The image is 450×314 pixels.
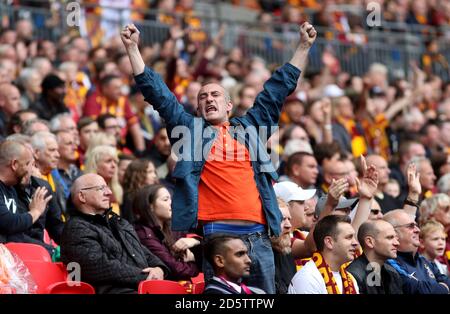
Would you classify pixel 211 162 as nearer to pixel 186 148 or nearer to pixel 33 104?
pixel 186 148

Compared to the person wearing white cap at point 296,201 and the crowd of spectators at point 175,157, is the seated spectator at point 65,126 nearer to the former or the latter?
the crowd of spectators at point 175,157

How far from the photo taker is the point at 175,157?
40.8 feet

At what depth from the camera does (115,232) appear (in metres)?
9.67

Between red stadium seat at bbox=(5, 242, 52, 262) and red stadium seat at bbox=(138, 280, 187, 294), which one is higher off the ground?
red stadium seat at bbox=(5, 242, 52, 262)

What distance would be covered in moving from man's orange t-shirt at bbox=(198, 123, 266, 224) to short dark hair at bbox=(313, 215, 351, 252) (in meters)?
0.92

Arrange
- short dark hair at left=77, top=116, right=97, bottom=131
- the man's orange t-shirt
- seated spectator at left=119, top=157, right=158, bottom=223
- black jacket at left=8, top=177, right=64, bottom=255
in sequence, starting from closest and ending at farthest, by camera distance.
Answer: the man's orange t-shirt
black jacket at left=8, top=177, right=64, bottom=255
seated spectator at left=119, top=157, right=158, bottom=223
short dark hair at left=77, top=116, right=97, bottom=131

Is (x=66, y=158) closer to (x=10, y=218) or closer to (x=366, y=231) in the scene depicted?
(x=10, y=218)

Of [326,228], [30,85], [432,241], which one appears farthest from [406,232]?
[30,85]

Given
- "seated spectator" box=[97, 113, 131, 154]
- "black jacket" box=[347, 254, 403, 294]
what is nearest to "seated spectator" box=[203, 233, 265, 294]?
"black jacket" box=[347, 254, 403, 294]

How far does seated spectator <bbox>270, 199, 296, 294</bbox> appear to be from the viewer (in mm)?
9591

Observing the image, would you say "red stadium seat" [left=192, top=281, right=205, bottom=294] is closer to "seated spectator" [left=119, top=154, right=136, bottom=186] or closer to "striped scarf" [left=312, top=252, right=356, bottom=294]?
"striped scarf" [left=312, top=252, right=356, bottom=294]

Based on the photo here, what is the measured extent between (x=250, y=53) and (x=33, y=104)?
746 cm

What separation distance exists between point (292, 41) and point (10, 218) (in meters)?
12.4

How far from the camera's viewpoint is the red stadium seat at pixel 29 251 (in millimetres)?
9242
